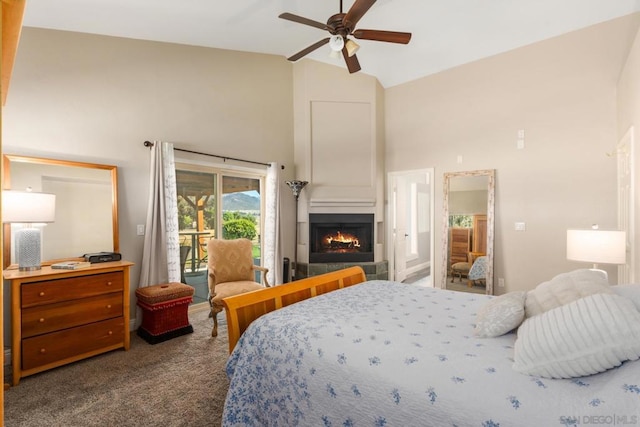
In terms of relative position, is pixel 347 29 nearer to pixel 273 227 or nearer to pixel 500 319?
pixel 500 319

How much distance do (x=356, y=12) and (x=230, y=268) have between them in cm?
286

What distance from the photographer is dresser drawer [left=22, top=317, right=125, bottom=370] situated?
91.7 inches

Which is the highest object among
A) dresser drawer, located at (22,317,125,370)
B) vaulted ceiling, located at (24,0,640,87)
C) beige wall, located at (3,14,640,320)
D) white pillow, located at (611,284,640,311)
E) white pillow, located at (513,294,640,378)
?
vaulted ceiling, located at (24,0,640,87)

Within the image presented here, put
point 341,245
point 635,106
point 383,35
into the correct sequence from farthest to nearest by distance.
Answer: point 341,245
point 383,35
point 635,106

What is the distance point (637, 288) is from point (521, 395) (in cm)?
90

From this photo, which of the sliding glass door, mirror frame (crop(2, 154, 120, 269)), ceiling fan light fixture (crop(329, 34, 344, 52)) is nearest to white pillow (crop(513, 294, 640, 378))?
ceiling fan light fixture (crop(329, 34, 344, 52))

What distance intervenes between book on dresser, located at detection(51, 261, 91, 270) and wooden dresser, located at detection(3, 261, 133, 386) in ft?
0.18

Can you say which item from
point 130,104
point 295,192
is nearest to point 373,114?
point 295,192

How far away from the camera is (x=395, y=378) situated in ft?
3.92

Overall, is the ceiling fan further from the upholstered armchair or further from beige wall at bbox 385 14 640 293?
the upholstered armchair

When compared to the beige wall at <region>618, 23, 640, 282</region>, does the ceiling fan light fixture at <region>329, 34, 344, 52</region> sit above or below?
above

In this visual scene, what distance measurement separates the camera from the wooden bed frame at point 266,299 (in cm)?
184

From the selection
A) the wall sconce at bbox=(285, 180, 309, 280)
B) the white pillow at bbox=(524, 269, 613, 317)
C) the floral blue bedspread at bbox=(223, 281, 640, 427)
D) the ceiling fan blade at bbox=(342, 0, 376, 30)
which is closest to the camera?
the floral blue bedspread at bbox=(223, 281, 640, 427)

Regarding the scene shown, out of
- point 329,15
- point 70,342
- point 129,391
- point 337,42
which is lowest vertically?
point 129,391
